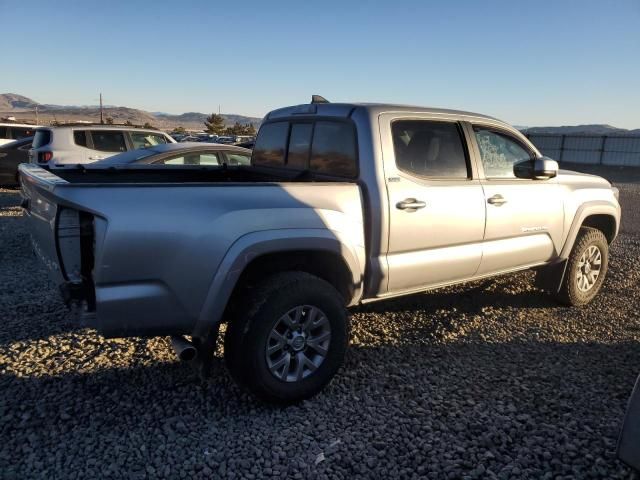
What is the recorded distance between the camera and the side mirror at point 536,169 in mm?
4453

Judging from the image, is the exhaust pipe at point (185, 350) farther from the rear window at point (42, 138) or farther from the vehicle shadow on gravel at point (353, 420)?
the rear window at point (42, 138)

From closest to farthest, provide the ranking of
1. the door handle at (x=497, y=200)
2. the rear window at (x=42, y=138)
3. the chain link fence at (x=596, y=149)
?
the door handle at (x=497, y=200), the rear window at (x=42, y=138), the chain link fence at (x=596, y=149)

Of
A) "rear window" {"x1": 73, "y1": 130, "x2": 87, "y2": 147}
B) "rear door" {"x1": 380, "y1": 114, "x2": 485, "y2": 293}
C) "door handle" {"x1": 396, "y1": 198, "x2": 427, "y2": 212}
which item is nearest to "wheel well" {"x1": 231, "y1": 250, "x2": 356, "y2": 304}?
"rear door" {"x1": 380, "y1": 114, "x2": 485, "y2": 293}

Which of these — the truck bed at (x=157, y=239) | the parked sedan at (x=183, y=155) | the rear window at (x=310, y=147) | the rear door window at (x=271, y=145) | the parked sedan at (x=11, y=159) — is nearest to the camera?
the truck bed at (x=157, y=239)

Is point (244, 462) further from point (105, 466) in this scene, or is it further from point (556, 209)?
point (556, 209)

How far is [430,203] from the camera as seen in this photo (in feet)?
12.6

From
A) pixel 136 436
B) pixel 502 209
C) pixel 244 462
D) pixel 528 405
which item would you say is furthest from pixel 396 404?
pixel 502 209

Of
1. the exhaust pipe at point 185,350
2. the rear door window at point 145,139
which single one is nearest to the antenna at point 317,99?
the exhaust pipe at point 185,350

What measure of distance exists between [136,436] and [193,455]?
1.31ft

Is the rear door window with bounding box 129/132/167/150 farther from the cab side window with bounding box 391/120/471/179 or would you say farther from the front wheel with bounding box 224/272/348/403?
the front wheel with bounding box 224/272/348/403

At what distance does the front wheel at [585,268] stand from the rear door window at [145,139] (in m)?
8.80

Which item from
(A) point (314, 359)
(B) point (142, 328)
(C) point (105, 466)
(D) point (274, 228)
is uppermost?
(D) point (274, 228)

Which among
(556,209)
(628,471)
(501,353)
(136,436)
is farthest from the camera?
(556,209)

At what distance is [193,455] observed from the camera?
2.84 m
